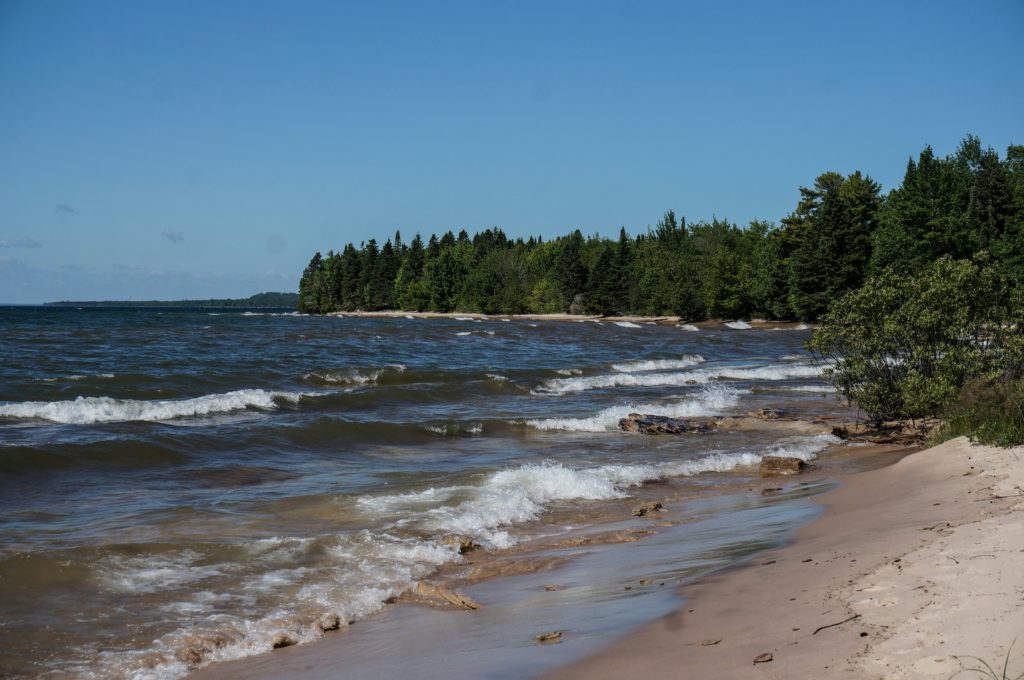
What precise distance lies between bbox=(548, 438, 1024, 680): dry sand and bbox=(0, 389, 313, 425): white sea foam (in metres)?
17.0

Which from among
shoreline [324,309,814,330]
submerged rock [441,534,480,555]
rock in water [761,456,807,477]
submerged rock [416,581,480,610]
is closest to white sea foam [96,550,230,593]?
submerged rock [416,581,480,610]

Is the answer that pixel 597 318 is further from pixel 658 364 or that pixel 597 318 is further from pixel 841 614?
pixel 841 614

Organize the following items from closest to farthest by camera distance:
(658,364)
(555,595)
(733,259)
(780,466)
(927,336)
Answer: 1. (555,595)
2. (780,466)
3. (927,336)
4. (658,364)
5. (733,259)

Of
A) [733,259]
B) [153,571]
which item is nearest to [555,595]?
[153,571]

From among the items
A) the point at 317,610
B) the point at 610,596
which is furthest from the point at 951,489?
the point at 317,610

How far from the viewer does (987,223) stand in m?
68.1

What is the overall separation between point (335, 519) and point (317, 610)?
3375 mm

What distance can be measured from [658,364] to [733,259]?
60.6 m

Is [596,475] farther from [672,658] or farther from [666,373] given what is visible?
[666,373]

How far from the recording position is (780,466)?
13.1 metres

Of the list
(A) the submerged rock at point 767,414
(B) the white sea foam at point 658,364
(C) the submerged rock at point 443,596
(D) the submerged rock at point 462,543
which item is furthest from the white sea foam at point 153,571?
(B) the white sea foam at point 658,364

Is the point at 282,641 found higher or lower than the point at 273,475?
higher

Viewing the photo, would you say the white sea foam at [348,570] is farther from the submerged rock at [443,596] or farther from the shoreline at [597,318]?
the shoreline at [597,318]

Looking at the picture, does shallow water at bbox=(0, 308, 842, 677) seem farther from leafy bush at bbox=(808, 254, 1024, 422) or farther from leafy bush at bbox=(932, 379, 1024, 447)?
leafy bush at bbox=(932, 379, 1024, 447)
